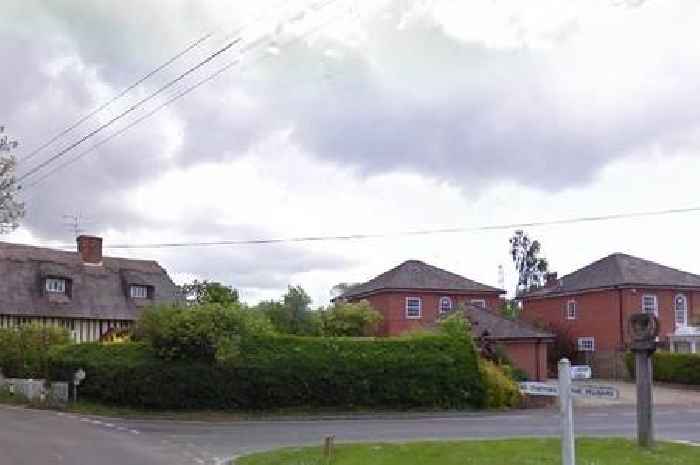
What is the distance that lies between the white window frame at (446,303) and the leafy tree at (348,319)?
24.1 ft

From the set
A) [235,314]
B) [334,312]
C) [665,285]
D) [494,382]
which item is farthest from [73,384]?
[665,285]

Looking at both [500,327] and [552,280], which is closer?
[500,327]

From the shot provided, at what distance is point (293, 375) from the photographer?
111 feet

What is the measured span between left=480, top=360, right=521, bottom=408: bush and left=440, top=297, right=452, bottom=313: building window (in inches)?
868

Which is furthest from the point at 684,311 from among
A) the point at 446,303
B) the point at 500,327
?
the point at 500,327

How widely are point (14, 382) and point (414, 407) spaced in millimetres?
16635

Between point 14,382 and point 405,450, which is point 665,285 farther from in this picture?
point 405,450

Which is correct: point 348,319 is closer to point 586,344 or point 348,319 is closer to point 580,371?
point 586,344

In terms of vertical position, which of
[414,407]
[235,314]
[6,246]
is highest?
[6,246]

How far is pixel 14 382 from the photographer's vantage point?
37.1 meters

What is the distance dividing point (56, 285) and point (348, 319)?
17184mm

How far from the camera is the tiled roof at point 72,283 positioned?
50531 mm

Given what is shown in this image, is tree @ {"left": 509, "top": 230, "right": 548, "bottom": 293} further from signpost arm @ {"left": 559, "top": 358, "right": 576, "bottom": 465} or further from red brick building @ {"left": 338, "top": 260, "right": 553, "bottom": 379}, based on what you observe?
signpost arm @ {"left": 559, "top": 358, "right": 576, "bottom": 465}

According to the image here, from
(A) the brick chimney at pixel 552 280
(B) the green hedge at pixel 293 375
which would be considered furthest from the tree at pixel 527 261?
(B) the green hedge at pixel 293 375
